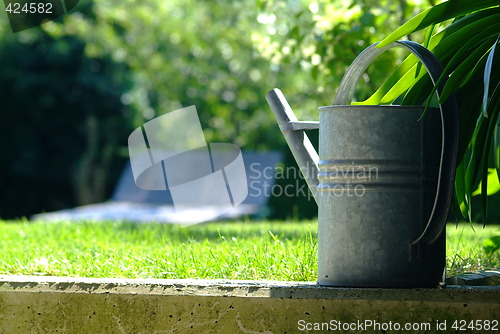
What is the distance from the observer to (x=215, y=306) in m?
2.45

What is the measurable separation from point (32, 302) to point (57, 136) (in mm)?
19191

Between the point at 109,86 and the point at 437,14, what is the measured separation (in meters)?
19.3

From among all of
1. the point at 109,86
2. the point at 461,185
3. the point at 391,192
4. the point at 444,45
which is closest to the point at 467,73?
the point at 444,45

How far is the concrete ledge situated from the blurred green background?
48.3 feet

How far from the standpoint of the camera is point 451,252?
4.10 meters

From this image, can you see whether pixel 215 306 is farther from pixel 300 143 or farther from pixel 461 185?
pixel 461 185

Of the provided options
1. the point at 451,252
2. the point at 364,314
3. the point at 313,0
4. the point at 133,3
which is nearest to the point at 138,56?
the point at 133,3

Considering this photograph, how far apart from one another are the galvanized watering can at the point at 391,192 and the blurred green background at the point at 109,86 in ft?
47.8

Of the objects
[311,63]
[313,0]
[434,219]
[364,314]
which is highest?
[313,0]

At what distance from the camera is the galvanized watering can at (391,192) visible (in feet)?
8.22

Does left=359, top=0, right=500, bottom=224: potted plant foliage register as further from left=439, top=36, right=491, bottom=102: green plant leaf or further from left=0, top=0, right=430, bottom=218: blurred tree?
left=0, top=0, right=430, bottom=218: blurred tree

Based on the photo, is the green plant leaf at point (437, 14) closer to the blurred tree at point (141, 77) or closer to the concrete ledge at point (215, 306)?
the concrete ledge at point (215, 306)

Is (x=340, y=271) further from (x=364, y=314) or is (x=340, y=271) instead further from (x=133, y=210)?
(x=133, y=210)

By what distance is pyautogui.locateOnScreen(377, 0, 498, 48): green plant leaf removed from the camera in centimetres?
264
